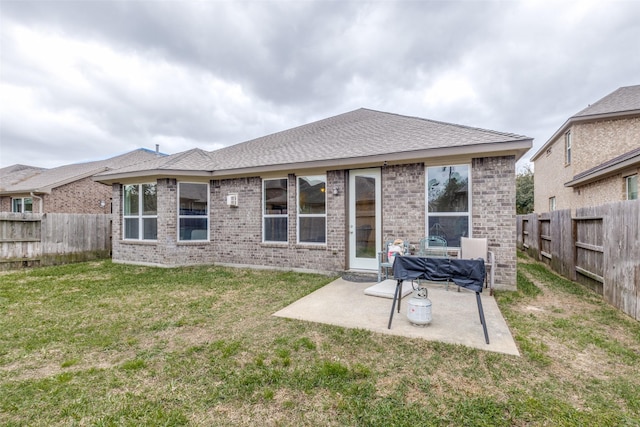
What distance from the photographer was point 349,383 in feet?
8.80

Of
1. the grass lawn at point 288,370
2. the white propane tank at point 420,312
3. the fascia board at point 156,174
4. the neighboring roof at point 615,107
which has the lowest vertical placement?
the grass lawn at point 288,370

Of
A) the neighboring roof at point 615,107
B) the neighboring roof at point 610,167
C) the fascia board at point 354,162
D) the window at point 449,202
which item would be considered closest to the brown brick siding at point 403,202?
the window at point 449,202

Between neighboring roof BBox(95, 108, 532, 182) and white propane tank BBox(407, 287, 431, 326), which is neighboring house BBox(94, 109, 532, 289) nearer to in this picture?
neighboring roof BBox(95, 108, 532, 182)

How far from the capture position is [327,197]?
7645 mm

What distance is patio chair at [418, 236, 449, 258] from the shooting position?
629cm

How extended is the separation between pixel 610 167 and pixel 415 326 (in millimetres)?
9920

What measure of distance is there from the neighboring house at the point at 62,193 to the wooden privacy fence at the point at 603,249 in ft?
70.5

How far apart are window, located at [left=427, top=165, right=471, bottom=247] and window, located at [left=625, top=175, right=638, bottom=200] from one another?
22.1ft

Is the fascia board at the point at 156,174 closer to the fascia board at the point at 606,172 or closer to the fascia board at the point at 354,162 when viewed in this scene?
the fascia board at the point at 354,162

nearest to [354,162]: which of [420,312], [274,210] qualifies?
[274,210]

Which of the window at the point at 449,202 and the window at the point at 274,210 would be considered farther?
the window at the point at 274,210

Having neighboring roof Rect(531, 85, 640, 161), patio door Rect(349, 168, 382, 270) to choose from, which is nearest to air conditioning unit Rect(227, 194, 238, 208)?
patio door Rect(349, 168, 382, 270)

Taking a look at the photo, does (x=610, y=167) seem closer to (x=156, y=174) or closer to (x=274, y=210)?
(x=274, y=210)

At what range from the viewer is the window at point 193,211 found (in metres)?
9.04
